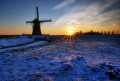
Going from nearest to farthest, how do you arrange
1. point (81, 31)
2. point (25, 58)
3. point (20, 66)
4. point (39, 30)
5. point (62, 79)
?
point (62, 79) < point (20, 66) < point (25, 58) < point (39, 30) < point (81, 31)

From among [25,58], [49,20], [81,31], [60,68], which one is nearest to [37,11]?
[49,20]

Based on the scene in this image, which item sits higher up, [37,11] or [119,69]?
[37,11]

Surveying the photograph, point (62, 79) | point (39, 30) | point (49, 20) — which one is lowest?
point (62, 79)

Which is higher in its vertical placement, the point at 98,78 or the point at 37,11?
the point at 37,11

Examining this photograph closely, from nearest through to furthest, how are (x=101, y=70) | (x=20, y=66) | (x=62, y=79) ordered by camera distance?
(x=62, y=79) → (x=101, y=70) → (x=20, y=66)

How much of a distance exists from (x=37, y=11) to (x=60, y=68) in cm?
4554

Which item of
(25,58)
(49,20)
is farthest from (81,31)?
(25,58)

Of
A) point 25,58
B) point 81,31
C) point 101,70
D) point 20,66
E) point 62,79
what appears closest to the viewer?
point 62,79

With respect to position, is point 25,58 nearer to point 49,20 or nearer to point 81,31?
point 49,20

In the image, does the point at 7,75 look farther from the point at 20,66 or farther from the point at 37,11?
the point at 37,11

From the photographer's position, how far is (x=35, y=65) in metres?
13.2

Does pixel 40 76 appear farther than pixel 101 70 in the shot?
No

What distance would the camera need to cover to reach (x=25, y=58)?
15.3 m

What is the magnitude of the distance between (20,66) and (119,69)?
774 centimetres
